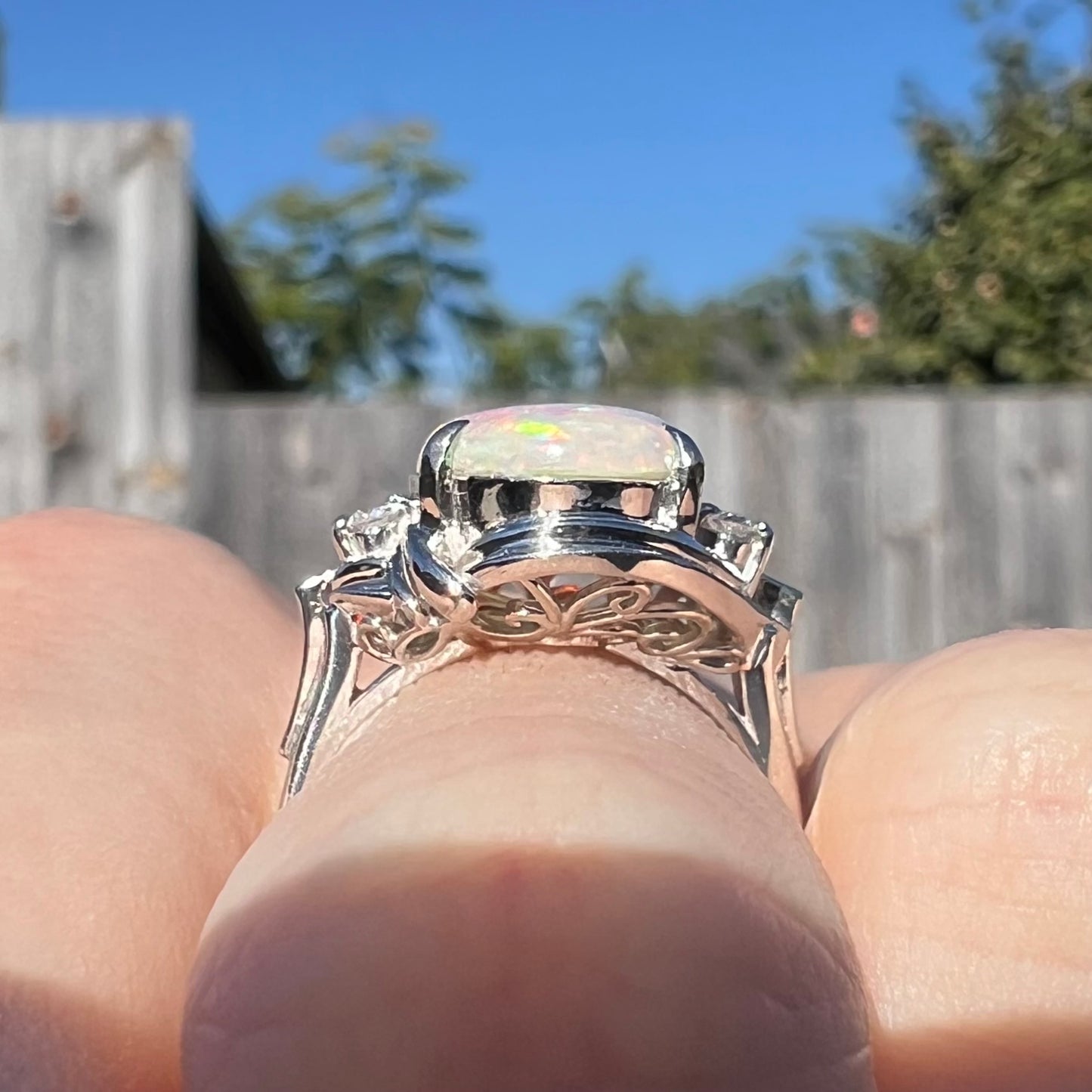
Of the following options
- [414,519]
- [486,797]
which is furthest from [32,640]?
[486,797]

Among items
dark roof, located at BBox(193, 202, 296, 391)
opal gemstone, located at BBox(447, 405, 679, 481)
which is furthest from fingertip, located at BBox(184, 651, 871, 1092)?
dark roof, located at BBox(193, 202, 296, 391)

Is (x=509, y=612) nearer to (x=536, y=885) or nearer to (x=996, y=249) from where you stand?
(x=536, y=885)

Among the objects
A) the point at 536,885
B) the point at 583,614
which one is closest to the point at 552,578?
the point at 583,614

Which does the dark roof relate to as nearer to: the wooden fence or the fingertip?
the wooden fence

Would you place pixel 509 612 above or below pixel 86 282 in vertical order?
below

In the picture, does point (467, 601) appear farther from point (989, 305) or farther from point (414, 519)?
point (989, 305)

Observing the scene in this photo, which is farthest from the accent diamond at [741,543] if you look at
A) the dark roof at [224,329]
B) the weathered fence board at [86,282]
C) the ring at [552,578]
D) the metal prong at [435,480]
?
the dark roof at [224,329]
